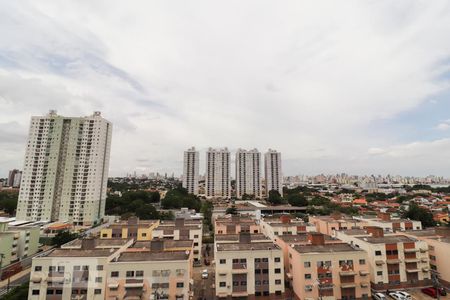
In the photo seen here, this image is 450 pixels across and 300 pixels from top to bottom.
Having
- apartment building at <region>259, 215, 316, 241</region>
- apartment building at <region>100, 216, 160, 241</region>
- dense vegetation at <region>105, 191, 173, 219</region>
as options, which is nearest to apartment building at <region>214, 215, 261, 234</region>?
apartment building at <region>259, 215, 316, 241</region>

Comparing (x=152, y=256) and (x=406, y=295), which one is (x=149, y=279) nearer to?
(x=152, y=256)

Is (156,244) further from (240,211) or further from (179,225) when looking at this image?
(240,211)

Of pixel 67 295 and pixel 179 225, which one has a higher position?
pixel 179 225

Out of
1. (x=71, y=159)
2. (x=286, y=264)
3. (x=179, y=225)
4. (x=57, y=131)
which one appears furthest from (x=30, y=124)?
(x=286, y=264)

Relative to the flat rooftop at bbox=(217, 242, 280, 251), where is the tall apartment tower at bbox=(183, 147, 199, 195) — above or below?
above

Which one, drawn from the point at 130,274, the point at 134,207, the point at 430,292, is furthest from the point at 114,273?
the point at 134,207

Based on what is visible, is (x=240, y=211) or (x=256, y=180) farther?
(x=256, y=180)

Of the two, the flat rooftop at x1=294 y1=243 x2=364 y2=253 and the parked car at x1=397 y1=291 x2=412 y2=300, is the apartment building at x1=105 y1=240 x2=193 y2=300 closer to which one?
the flat rooftop at x1=294 y1=243 x2=364 y2=253
